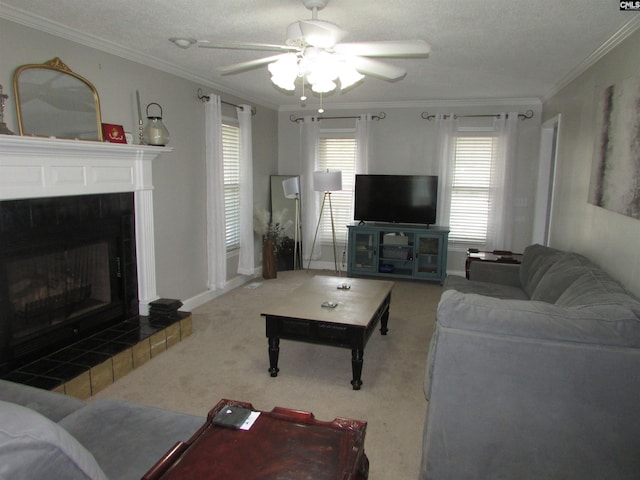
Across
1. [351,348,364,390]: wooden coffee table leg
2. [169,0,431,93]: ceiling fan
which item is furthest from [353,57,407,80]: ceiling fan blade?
[351,348,364,390]: wooden coffee table leg

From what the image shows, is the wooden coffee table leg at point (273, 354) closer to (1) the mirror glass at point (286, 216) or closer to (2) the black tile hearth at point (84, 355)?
(2) the black tile hearth at point (84, 355)

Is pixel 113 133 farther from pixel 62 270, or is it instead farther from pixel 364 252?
pixel 364 252

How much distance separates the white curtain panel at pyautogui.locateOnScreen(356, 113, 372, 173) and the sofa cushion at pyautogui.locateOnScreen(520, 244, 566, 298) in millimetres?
2755

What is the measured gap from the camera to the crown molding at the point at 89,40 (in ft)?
8.76

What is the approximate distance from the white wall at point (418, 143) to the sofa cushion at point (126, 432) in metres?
4.86

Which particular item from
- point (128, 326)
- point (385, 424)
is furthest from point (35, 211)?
point (385, 424)

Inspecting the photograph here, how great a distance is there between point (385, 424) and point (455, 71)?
10.5ft

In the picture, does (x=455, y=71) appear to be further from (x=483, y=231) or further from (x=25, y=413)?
(x=25, y=413)

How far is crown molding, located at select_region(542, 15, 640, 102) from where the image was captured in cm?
269

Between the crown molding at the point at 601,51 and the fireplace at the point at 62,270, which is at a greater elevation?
the crown molding at the point at 601,51

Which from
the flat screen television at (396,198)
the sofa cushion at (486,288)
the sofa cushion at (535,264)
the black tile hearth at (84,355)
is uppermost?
the flat screen television at (396,198)

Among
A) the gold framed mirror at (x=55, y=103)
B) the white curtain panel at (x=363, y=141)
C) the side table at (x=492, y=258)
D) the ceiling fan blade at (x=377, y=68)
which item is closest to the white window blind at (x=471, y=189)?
the side table at (x=492, y=258)

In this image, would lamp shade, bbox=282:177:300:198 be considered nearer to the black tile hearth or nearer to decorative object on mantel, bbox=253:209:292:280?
decorative object on mantel, bbox=253:209:292:280

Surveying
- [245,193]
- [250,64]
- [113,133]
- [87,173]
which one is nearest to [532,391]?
[250,64]
